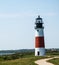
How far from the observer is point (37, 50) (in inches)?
1930

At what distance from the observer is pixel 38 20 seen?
5075 cm

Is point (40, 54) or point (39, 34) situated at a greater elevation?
point (39, 34)

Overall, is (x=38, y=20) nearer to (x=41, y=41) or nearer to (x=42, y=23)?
(x=42, y=23)

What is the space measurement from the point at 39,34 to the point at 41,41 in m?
1.33

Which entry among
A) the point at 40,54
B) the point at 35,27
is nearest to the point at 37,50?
the point at 40,54

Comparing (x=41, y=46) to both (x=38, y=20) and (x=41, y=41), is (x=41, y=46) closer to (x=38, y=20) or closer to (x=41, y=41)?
(x=41, y=41)

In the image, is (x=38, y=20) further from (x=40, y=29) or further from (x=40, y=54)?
(x=40, y=54)

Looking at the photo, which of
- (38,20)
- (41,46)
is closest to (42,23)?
(38,20)

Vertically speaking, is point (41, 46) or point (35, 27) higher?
point (35, 27)

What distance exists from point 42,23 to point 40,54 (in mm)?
5748

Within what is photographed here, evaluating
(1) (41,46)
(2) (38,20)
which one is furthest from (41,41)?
(2) (38,20)

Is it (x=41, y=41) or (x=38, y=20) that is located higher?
(x=38, y=20)

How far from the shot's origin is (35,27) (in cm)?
5016

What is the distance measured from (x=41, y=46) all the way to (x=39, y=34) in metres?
2.19
